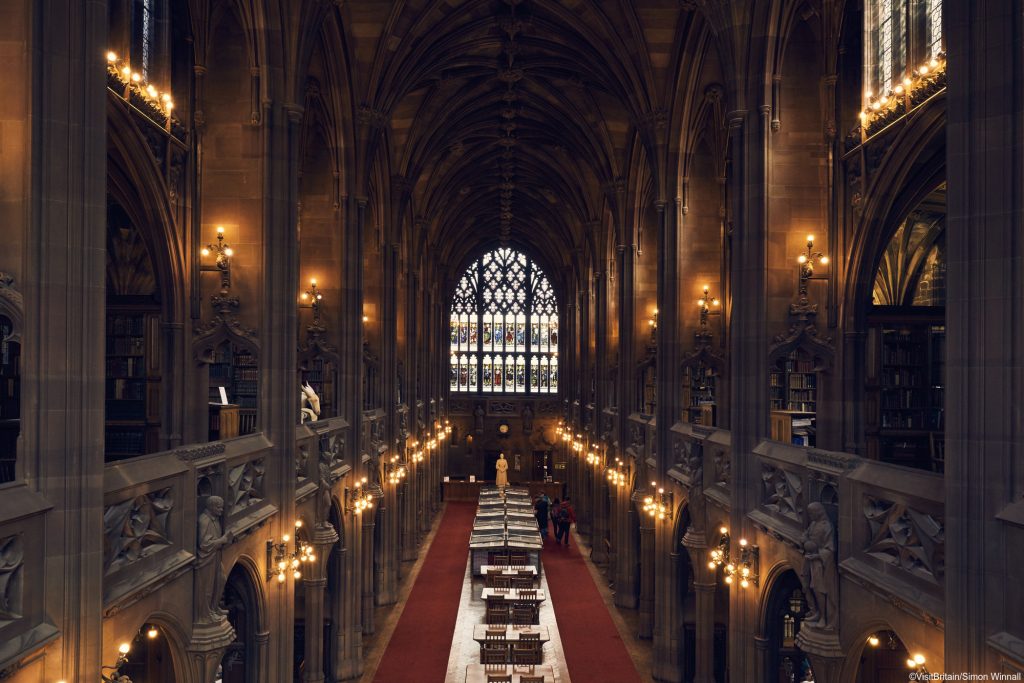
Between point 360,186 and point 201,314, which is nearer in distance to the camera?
point 201,314

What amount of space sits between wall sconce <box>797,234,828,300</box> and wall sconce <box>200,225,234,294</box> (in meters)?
8.89

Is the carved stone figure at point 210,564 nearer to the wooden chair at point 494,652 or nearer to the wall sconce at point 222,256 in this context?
the wall sconce at point 222,256

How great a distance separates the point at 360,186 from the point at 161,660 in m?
10.8

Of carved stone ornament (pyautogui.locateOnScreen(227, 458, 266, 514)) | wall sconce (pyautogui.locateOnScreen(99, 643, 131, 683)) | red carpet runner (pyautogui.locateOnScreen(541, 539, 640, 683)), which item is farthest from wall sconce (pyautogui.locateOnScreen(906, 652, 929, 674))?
red carpet runner (pyautogui.locateOnScreen(541, 539, 640, 683))

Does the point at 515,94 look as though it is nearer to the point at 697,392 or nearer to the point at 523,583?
the point at 697,392

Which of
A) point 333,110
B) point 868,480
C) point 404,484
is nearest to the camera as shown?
point 868,480

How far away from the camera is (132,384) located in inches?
668

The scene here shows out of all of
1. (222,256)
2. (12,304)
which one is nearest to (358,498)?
(222,256)

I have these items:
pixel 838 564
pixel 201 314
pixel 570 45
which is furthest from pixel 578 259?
pixel 838 564

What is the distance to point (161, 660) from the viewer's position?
586 inches

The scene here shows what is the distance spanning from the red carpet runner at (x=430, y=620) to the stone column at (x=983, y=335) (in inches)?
547

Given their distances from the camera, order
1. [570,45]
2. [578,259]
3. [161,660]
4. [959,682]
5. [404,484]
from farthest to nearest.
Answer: [578,259]
[404,484]
[570,45]
[161,660]
[959,682]

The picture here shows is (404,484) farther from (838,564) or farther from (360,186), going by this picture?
(838,564)

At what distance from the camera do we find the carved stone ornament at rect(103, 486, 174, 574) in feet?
26.4
